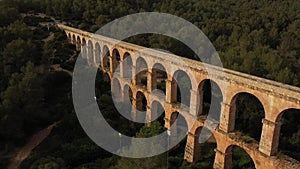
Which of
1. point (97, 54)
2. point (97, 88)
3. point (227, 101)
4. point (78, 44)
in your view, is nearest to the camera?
point (227, 101)

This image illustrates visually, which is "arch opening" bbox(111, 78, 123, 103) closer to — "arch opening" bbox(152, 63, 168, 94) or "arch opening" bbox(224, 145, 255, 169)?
"arch opening" bbox(152, 63, 168, 94)

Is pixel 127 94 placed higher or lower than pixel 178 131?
higher

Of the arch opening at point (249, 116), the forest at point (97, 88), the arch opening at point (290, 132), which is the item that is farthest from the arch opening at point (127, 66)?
the arch opening at point (290, 132)

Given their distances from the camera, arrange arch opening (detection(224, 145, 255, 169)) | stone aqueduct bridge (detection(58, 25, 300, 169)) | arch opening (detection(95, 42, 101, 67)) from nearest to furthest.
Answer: stone aqueduct bridge (detection(58, 25, 300, 169))
arch opening (detection(224, 145, 255, 169))
arch opening (detection(95, 42, 101, 67))

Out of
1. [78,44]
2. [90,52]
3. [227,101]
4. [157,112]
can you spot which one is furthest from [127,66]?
[78,44]

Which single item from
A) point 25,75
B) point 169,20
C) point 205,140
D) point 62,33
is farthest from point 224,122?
point 62,33

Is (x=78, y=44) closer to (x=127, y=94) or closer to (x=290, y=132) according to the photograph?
(x=127, y=94)

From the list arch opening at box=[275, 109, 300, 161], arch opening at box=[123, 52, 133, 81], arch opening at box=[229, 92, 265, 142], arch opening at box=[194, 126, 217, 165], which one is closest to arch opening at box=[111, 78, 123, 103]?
arch opening at box=[123, 52, 133, 81]
